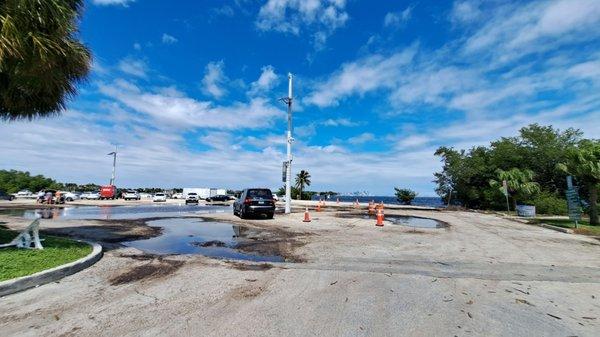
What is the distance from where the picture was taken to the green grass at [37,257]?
22.2ft

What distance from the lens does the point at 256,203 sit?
77.0ft

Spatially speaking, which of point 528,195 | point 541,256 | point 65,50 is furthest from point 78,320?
point 528,195

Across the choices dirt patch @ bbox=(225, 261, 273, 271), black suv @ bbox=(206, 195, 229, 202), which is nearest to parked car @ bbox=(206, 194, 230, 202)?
black suv @ bbox=(206, 195, 229, 202)

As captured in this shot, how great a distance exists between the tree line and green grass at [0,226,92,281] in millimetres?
32440

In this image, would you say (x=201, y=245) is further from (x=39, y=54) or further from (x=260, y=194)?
(x=260, y=194)

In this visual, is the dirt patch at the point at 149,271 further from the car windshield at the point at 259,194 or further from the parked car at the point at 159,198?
Result: the parked car at the point at 159,198

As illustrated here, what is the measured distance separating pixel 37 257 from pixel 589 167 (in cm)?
2369

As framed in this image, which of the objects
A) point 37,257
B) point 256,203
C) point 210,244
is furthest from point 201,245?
point 256,203

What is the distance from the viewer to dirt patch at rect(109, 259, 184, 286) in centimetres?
711

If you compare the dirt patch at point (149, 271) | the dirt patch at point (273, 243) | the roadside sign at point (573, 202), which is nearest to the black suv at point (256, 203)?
the dirt patch at point (273, 243)

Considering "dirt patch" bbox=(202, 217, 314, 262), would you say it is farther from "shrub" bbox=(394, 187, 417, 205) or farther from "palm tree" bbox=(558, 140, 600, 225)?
"shrub" bbox=(394, 187, 417, 205)

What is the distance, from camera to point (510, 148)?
4481 cm

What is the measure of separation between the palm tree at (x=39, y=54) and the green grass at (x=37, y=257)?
13.3ft

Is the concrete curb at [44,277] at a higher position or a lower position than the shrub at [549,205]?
lower
